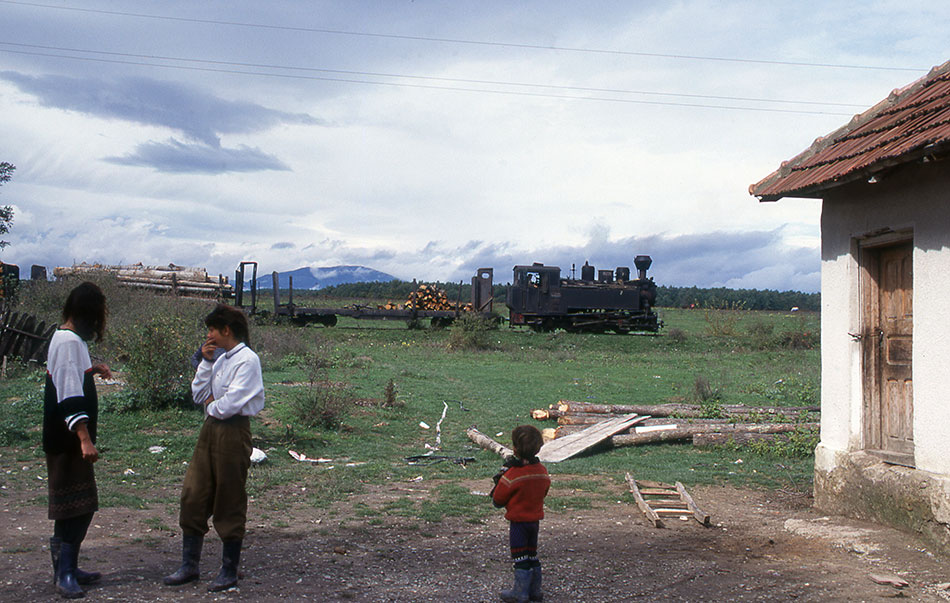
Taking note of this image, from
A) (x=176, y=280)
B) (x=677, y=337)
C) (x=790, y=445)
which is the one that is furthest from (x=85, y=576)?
(x=677, y=337)

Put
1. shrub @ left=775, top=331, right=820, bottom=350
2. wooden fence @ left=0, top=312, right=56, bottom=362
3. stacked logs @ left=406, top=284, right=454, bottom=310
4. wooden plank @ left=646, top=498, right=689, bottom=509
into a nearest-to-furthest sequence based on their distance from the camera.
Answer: wooden plank @ left=646, top=498, right=689, bottom=509 → wooden fence @ left=0, top=312, right=56, bottom=362 → shrub @ left=775, top=331, right=820, bottom=350 → stacked logs @ left=406, top=284, right=454, bottom=310

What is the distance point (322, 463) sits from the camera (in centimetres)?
1000

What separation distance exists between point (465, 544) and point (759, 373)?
59.1 feet

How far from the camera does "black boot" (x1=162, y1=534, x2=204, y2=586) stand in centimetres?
487

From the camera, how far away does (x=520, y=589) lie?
4.80m

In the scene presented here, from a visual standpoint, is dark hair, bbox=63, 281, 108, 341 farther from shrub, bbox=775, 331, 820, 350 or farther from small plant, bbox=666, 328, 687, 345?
shrub, bbox=775, 331, 820, 350

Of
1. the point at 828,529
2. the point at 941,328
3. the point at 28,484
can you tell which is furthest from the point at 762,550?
the point at 28,484

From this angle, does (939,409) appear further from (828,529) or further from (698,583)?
(698,583)

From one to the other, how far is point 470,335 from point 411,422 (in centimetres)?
1555

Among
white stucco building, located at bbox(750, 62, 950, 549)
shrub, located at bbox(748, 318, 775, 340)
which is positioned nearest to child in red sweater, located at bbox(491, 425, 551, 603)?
white stucco building, located at bbox(750, 62, 950, 549)

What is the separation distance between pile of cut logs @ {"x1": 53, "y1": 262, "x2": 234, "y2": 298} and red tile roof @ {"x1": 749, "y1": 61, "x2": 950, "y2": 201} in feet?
85.4

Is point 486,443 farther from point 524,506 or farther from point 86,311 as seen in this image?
point 86,311

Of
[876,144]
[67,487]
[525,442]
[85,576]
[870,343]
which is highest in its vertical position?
[876,144]

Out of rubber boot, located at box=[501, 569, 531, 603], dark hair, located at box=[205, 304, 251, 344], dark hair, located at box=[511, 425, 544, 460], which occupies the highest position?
dark hair, located at box=[205, 304, 251, 344]
